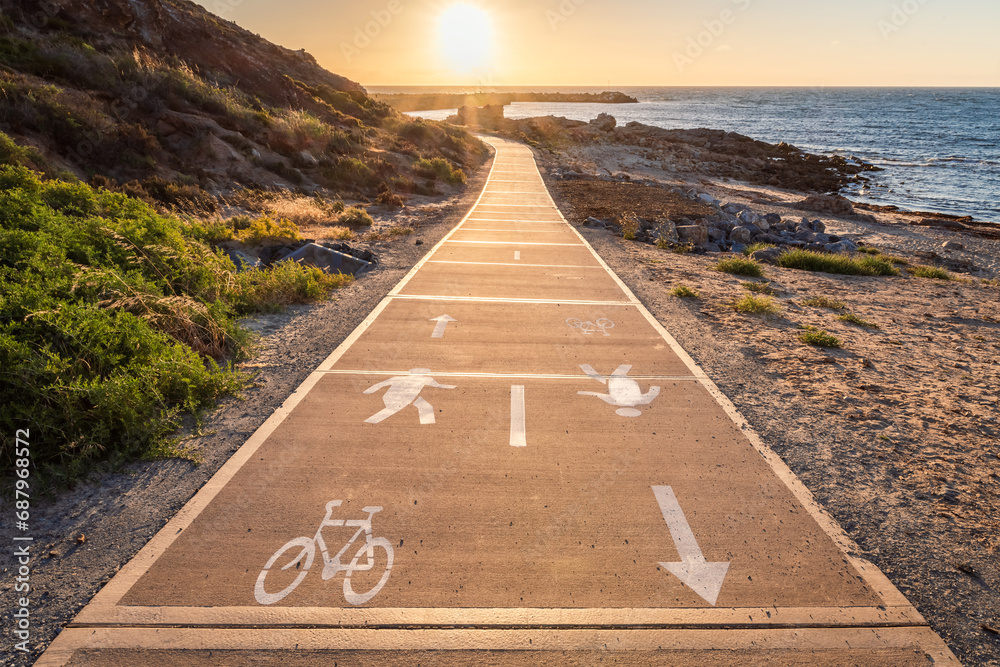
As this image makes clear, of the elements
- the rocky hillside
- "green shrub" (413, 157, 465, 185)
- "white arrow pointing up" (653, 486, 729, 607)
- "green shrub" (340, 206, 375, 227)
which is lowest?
"white arrow pointing up" (653, 486, 729, 607)

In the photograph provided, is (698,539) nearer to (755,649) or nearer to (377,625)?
(755,649)

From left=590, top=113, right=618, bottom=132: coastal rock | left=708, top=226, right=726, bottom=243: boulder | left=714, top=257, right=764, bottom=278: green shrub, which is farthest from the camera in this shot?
left=590, top=113, right=618, bottom=132: coastal rock

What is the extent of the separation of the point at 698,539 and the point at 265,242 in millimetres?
12204

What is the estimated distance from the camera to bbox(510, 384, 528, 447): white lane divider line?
4992 mm

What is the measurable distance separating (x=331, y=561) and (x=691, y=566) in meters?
2.52

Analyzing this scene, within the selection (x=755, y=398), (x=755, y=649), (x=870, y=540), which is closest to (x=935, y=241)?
(x=755, y=398)

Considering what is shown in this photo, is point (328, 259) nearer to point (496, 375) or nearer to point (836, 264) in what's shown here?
point (496, 375)

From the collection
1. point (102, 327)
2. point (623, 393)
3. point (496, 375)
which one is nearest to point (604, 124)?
point (496, 375)

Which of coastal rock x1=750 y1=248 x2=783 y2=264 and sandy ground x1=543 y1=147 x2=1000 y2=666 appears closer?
sandy ground x1=543 y1=147 x2=1000 y2=666

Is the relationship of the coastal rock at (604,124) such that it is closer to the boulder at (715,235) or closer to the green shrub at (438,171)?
the green shrub at (438,171)

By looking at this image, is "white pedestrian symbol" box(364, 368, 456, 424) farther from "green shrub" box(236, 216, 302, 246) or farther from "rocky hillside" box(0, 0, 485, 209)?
"rocky hillside" box(0, 0, 485, 209)

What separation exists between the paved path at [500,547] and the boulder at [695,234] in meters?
11.1

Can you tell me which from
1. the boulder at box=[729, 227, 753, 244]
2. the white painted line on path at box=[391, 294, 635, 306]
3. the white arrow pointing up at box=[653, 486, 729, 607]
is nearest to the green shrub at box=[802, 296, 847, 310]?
the white painted line on path at box=[391, 294, 635, 306]

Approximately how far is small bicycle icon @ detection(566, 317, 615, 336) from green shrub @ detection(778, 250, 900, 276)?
26.8ft
